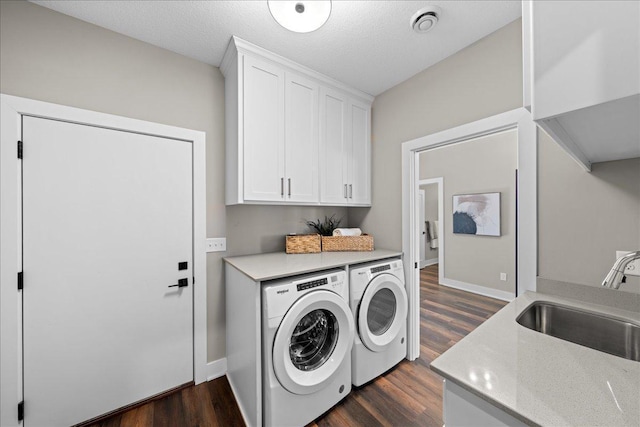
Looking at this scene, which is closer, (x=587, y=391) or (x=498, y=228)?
(x=587, y=391)

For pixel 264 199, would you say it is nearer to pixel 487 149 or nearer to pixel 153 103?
pixel 153 103

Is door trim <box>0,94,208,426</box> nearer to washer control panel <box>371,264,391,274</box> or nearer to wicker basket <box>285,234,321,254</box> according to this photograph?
wicker basket <box>285,234,321,254</box>

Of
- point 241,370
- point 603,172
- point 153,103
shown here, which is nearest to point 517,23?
point 603,172

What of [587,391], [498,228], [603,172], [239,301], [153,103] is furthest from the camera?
[498,228]

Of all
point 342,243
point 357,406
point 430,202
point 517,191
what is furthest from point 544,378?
point 430,202

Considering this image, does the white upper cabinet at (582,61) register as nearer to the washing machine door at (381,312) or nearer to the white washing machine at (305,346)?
the white washing machine at (305,346)

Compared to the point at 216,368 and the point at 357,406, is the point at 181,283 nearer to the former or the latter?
the point at 216,368

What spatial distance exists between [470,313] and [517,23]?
3074 millimetres

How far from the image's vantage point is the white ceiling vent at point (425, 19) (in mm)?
1482

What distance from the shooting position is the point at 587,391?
1.99 feet

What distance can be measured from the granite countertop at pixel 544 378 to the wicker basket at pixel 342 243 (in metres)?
1.45

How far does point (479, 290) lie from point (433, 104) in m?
3.22

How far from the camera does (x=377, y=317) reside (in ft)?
6.71

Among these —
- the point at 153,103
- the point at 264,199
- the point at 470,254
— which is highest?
the point at 153,103
